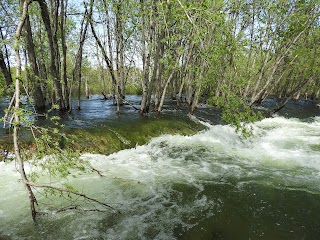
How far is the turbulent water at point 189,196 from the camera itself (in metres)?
5.96

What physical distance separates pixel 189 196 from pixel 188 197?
7 centimetres

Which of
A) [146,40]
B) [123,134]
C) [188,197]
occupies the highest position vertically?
[146,40]

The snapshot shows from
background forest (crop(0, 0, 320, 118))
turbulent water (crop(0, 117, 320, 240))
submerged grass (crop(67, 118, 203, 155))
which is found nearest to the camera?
turbulent water (crop(0, 117, 320, 240))

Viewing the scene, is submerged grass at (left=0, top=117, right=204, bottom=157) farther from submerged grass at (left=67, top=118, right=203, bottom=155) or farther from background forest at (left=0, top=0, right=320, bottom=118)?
background forest at (left=0, top=0, right=320, bottom=118)

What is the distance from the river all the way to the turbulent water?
2 cm

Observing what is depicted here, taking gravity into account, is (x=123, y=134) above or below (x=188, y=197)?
above

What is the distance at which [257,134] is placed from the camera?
656 inches

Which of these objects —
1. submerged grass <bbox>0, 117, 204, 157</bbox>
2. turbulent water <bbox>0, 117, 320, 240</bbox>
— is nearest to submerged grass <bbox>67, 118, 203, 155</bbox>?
submerged grass <bbox>0, 117, 204, 157</bbox>

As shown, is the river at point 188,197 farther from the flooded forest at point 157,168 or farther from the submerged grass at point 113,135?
the submerged grass at point 113,135

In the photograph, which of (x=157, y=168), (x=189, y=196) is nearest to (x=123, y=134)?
(x=157, y=168)

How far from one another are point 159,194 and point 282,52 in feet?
67.4

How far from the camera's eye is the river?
596 centimetres

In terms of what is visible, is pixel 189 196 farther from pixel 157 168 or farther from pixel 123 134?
pixel 123 134

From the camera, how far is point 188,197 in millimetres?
7637
